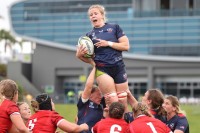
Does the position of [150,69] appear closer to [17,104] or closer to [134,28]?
[134,28]

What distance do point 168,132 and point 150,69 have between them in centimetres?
7316

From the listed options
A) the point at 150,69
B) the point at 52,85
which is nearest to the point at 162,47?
the point at 150,69

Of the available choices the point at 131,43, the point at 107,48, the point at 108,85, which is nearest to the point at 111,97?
the point at 108,85

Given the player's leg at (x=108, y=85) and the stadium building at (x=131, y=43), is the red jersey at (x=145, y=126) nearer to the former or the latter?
the player's leg at (x=108, y=85)

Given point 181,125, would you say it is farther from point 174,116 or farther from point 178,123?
point 174,116

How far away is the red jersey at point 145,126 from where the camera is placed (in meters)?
8.73

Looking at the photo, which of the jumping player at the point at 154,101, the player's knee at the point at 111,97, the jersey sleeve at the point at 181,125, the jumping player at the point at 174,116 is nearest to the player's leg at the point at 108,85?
the player's knee at the point at 111,97

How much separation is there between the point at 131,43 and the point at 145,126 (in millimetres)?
76520

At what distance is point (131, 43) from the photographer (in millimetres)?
85062

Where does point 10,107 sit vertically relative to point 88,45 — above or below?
below

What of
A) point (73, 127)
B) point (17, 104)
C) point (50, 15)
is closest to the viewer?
point (73, 127)

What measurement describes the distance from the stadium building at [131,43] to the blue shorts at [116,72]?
69.2 metres

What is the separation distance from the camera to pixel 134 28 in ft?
280

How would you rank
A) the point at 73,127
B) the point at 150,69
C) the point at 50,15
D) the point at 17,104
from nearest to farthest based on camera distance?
the point at 73,127
the point at 17,104
the point at 150,69
the point at 50,15
